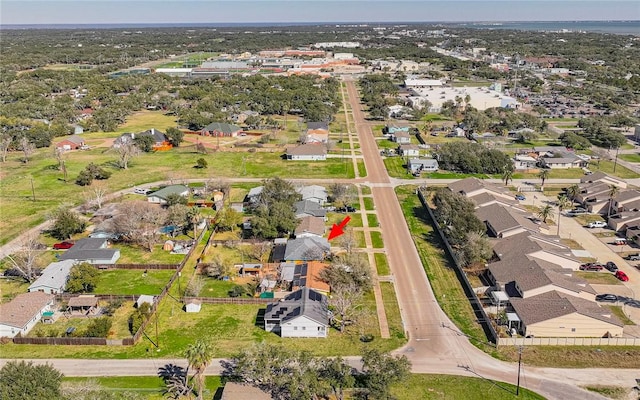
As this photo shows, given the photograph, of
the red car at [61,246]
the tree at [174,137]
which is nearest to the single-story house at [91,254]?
the red car at [61,246]

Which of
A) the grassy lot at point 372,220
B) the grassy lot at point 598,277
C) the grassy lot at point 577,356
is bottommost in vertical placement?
the grassy lot at point 577,356

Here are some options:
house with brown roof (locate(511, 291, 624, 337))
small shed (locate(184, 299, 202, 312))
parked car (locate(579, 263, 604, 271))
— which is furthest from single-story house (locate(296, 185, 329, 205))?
house with brown roof (locate(511, 291, 624, 337))

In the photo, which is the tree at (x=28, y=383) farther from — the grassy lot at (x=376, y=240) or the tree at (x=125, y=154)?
the tree at (x=125, y=154)

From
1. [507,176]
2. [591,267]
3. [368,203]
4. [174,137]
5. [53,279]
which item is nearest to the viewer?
[53,279]

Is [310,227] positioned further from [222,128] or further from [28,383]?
[222,128]

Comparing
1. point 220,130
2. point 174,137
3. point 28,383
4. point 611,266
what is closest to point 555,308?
point 611,266

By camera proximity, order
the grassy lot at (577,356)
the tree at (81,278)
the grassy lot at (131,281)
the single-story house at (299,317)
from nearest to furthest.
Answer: the grassy lot at (577,356)
the single-story house at (299,317)
the tree at (81,278)
the grassy lot at (131,281)

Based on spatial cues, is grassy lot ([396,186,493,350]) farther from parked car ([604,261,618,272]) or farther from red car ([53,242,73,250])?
red car ([53,242,73,250])
